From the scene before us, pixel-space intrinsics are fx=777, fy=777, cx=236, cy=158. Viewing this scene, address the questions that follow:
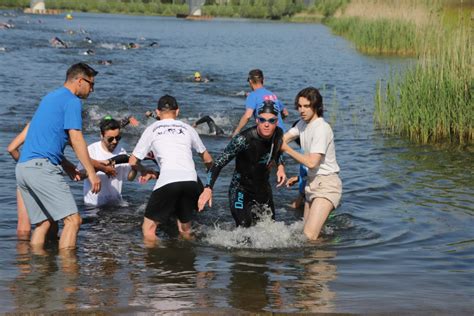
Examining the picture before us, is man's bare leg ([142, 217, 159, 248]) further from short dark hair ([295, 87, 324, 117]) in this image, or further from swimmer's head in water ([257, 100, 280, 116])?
short dark hair ([295, 87, 324, 117])

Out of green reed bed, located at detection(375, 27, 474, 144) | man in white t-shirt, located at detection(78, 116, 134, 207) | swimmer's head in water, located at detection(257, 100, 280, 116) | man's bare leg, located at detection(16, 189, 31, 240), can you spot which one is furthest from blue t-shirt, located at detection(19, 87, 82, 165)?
green reed bed, located at detection(375, 27, 474, 144)

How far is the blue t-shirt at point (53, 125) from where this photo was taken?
24.2 ft

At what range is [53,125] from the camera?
24.3ft

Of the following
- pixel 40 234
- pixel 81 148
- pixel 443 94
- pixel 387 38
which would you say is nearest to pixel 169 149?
pixel 81 148

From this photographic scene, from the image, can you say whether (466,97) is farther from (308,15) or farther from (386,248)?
(308,15)

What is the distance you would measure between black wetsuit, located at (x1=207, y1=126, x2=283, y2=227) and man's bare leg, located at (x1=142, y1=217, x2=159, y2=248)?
913mm

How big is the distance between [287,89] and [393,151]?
39.4ft

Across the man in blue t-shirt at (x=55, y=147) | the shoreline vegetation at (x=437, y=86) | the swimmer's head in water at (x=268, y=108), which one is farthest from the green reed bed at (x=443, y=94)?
the man in blue t-shirt at (x=55, y=147)

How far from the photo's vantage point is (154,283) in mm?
7301

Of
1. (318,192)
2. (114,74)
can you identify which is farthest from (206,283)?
(114,74)

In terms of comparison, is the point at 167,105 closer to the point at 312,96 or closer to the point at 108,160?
the point at 108,160

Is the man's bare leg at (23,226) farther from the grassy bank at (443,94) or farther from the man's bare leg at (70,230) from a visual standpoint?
the grassy bank at (443,94)

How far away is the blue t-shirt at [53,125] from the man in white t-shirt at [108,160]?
5.51ft

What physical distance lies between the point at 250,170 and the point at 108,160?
2.01 m
